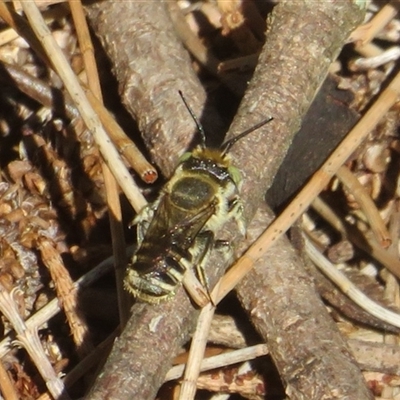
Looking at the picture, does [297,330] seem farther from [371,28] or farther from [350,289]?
[371,28]

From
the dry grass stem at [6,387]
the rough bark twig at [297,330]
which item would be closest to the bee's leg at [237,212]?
the rough bark twig at [297,330]

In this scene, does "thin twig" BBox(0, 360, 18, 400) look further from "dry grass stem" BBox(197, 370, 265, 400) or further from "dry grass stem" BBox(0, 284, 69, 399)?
"dry grass stem" BBox(197, 370, 265, 400)

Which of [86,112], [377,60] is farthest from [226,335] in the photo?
[377,60]

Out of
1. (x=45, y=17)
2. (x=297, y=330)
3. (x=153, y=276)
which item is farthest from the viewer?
(x=45, y=17)

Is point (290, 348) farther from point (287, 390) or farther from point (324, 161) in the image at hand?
point (324, 161)

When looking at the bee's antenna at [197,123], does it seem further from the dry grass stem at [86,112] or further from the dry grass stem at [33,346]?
the dry grass stem at [33,346]

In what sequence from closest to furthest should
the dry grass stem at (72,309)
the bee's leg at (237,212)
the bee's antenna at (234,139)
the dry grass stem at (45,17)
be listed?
1. the bee's leg at (237,212)
2. the bee's antenna at (234,139)
3. the dry grass stem at (72,309)
4. the dry grass stem at (45,17)

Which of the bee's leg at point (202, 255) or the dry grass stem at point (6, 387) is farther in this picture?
the dry grass stem at point (6, 387)
